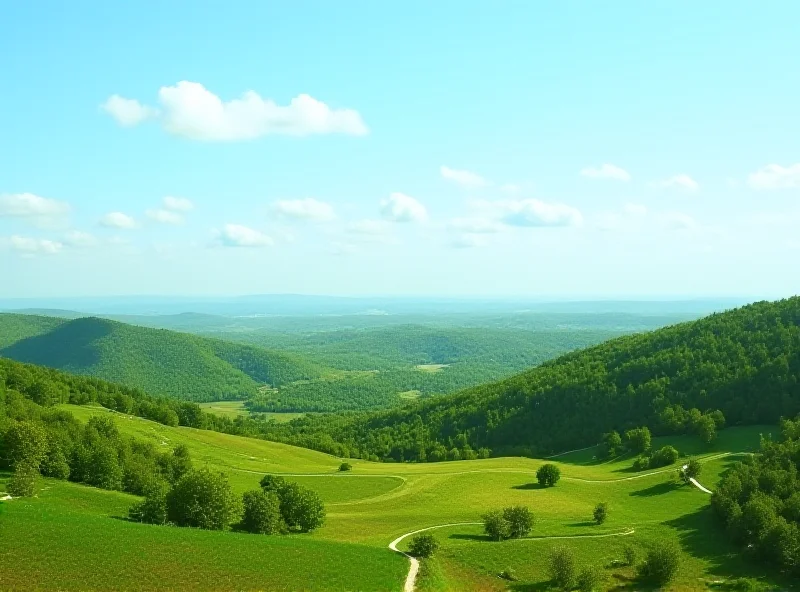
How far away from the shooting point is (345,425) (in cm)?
18450

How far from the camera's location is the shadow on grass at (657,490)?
82.2 m

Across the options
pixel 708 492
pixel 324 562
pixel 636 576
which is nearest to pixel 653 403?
pixel 708 492

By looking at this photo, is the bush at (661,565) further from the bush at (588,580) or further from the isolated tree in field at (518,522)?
the isolated tree in field at (518,522)

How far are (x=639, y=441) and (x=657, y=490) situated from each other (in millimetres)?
30479

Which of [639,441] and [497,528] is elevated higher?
[497,528]

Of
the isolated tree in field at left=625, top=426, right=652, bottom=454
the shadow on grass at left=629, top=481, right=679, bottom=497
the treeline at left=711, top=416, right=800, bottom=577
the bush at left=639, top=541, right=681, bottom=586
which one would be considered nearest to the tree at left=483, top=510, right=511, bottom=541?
the bush at left=639, top=541, right=681, bottom=586

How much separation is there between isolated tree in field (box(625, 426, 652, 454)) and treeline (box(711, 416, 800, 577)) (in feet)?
106

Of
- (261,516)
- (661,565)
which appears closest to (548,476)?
(661,565)

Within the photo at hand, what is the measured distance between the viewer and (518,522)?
6206cm

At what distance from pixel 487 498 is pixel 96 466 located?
4885cm

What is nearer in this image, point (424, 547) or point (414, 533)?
point (424, 547)

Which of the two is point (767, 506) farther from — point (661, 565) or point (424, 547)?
point (424, 547)

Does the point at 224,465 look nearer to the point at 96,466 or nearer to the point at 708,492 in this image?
the point at 96,466

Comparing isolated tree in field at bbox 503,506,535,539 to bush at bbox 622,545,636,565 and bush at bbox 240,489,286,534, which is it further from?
bush at bbox 240,489,286,534
